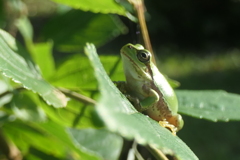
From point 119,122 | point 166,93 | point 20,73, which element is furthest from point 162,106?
point 119,122

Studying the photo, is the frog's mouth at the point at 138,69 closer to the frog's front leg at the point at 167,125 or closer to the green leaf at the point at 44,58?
the frog's front leg at the point at 167,125

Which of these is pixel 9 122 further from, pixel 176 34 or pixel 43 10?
pixel 43 10

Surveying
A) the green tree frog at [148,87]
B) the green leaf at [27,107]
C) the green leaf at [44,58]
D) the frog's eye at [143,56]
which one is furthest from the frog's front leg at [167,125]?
the green leaf at [44,58]

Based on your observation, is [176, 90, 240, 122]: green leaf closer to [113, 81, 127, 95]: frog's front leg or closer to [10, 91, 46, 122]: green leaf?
[113, 81, 127, 95]: frog's front leg

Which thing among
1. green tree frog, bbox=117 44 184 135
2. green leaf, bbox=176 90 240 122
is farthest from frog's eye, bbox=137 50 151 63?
green leaf, bbox=176 90 240 122

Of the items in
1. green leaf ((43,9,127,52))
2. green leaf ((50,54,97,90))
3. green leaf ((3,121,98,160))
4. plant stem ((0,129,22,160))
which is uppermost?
green leaf ((50,54,97,90))

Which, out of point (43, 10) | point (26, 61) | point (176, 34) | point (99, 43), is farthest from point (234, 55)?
point (26, 61)
